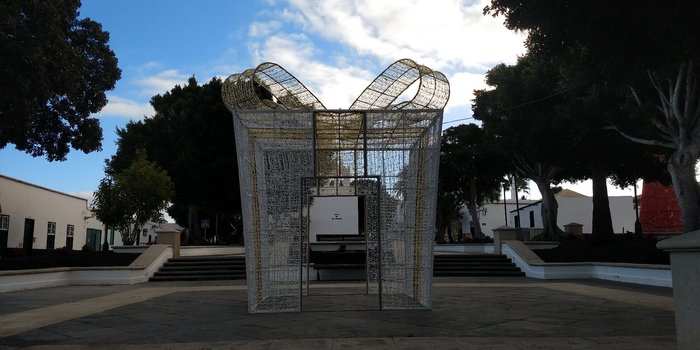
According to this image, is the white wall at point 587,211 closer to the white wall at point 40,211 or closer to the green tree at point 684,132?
the green tree at point 684,132

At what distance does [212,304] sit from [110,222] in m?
15.5

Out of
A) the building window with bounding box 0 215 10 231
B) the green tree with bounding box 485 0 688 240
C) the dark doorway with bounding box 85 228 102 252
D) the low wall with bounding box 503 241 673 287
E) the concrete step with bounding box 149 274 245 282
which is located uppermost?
the green tree with bounding box 485 0 688 240

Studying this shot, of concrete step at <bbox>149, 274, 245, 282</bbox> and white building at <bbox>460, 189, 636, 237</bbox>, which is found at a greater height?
white building at <bbox>460, 189, 636, 237</bbox>

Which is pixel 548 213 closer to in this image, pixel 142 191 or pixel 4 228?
pixel 142 191

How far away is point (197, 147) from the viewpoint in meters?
31.4

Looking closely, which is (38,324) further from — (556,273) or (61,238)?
(61,238)

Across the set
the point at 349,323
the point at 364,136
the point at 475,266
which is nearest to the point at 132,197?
the point at 475,266

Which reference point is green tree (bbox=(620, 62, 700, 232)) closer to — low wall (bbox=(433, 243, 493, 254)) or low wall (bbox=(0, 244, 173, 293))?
low wall (bbox=(433, 243, 493, 254))

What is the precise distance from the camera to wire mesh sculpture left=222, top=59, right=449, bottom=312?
27.6 feet

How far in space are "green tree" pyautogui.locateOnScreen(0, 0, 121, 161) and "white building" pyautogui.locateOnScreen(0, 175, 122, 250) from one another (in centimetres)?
725

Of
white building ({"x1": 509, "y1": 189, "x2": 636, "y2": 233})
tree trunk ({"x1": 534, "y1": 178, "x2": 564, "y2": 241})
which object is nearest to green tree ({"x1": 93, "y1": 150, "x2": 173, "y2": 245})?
tree trunk ({"x1": 534, "y1": 178, "x2": 564, "y2": 241})

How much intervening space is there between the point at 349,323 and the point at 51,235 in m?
31.7

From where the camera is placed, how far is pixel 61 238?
3412cm

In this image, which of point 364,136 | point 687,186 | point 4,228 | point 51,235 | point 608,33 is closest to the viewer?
point 364,136
